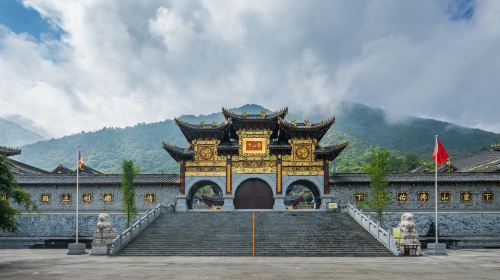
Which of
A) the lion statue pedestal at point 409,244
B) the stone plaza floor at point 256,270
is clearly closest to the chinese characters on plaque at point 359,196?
the lion statue pedestal at point 409,244

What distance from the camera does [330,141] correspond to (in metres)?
121

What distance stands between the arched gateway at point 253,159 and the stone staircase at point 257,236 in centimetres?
518

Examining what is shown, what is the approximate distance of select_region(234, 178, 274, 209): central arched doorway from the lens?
41531 millimetres

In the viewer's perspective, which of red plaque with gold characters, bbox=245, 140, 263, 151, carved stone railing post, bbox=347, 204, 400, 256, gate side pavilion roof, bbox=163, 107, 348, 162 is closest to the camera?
carved stone railing post, bbox=347, 204, 400, 256

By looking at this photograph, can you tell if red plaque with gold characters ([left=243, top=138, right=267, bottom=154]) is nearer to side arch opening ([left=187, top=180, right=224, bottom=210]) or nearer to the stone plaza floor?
side arch opening ([left=187, top=180, right=224, bottom=210])

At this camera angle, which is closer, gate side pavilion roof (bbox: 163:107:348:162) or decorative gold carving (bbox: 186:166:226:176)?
gate side pavilion roof (bbox: 163:107:348:162)

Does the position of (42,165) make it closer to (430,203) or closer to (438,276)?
(430,203)

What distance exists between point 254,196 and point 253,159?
3428 mm

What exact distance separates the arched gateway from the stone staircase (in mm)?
5181

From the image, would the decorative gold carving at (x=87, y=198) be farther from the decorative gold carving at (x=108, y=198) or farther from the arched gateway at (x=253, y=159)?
the arched gateway at (x=253, y=159)

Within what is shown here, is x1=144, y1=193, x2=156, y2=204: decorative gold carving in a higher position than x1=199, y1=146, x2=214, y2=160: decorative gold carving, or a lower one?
lower

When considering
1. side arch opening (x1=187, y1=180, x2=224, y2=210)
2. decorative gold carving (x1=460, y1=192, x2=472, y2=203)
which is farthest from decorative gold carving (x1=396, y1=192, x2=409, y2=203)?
side arch opening (x1=187, y1=180, x2=224, y2=210)

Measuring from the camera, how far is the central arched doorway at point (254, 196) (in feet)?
136

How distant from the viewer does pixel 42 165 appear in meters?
158
